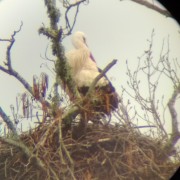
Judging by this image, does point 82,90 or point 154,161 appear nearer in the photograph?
point 154,161

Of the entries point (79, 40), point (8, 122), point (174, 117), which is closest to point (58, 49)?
point (79, 40)

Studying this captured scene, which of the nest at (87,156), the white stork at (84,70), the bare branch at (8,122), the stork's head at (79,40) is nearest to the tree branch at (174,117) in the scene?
the nest at (87,156)

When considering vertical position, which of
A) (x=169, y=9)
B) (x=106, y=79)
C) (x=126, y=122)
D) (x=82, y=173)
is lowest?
(x=82, y=173)

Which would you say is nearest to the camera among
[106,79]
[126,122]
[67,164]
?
[67,164]

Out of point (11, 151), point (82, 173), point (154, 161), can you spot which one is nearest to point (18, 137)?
point (11, 151)

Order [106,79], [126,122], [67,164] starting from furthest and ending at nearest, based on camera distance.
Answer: [106,79], [126,122], [67,164]

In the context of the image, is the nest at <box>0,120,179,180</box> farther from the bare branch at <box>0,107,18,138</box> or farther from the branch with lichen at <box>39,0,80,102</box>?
the branch with lichen at <box>39,0,80,102</box>

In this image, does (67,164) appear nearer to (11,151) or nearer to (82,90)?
(11,151)
